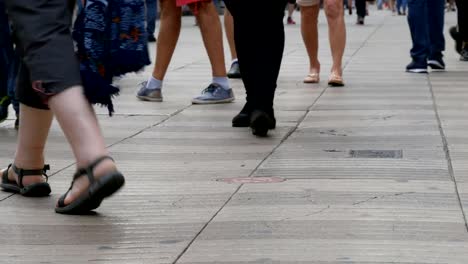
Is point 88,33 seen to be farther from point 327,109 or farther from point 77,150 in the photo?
point 327,109

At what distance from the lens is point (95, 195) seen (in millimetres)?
4590

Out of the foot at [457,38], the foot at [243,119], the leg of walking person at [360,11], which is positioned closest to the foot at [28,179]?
the foot at [243,119]

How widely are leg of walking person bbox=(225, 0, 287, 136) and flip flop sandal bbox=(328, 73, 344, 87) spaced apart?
2963mm

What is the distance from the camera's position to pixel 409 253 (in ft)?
13.4

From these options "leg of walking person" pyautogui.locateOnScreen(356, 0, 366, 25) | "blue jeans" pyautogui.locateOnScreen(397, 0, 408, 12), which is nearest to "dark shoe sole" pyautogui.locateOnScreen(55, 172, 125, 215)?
"leg of walking person" pyautogui.locateOnScreen(356, 0, 366, 25)

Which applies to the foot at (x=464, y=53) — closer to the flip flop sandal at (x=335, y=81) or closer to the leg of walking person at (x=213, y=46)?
the flip flop sandal at (x=335, y=81)

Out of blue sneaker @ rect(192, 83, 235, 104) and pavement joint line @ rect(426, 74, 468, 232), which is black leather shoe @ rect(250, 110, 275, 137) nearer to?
pavement joint line @ rect(426, 74, 468, 232)

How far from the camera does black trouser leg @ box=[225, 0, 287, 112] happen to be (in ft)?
24.0

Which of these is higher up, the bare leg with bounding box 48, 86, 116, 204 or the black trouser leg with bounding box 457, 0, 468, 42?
the bare leg with bounding box 48, 86, 116, 204

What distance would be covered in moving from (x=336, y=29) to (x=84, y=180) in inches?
240

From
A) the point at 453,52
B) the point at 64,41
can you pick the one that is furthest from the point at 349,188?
the point at 453,52

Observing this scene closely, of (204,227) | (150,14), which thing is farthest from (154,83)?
(150,14)

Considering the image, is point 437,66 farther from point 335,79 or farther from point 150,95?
point 150,95

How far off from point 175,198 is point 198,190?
0.69ft
